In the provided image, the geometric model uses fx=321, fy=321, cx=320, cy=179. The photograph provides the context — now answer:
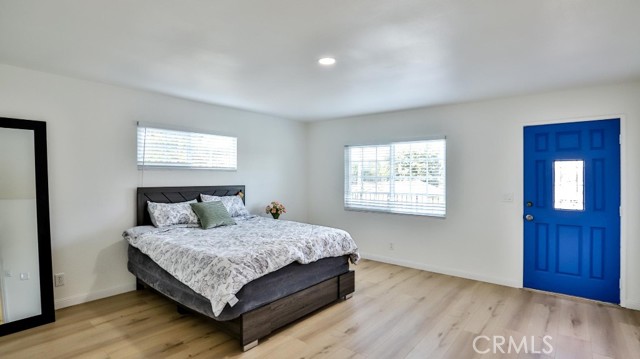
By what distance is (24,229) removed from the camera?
2951 millimetres

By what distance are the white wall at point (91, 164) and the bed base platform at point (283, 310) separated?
47.1 inches

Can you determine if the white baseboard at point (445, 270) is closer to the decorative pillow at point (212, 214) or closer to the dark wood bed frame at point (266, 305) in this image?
the dark wood bed frame at point (266, 305)

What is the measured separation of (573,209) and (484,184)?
0.95 m

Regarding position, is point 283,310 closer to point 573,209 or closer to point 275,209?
point 275,209

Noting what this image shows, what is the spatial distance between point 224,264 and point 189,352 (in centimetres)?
73

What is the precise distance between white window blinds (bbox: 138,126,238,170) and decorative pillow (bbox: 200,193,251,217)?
45cm

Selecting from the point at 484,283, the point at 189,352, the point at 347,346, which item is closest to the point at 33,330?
the point at 189,352

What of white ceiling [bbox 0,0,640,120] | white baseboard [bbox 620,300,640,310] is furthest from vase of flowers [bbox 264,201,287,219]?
white baseboard [bbox 620,300,640,310]

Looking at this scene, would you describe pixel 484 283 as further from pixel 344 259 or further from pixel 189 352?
pixel 189 352

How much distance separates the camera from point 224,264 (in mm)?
2502

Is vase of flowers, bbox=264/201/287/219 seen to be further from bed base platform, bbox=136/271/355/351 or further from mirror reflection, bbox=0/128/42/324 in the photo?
mirror reflection, bbox=0/128/42/324

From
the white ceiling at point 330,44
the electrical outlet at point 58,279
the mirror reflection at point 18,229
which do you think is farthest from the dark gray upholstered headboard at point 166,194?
the white ceiling at point 330,44

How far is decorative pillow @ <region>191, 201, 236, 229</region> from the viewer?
381 centimetres

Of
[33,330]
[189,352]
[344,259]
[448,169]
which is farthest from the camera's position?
[448,169]
